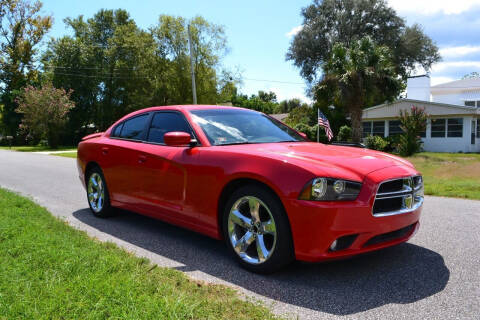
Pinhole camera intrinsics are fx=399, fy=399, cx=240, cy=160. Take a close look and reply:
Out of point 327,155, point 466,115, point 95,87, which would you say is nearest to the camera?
point 327,155

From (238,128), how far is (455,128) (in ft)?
94.0

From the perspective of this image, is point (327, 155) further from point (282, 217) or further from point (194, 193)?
point (194, 193)

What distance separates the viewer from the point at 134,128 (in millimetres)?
5430

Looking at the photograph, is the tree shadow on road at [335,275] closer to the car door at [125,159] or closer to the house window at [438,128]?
the car door at [125,159]

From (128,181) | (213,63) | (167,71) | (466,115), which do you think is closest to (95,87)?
(167,71)

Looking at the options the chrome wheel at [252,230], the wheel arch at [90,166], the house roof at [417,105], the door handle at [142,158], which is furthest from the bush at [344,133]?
the chrome wheel at [252,230]

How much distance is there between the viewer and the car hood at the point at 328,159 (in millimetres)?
3289

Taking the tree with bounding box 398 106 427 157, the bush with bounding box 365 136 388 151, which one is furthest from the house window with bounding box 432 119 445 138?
the tree with bounding box 398 106 427 157

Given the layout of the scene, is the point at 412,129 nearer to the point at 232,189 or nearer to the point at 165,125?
the point at 165,125

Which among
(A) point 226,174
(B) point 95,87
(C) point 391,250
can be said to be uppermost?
(B) point 95,87

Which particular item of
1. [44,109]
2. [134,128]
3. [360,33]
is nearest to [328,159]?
[134,128]

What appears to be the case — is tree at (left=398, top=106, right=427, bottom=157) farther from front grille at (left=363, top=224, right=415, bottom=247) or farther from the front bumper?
the front bumper

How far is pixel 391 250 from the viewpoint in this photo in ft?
14.0

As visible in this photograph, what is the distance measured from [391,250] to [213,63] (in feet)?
130
